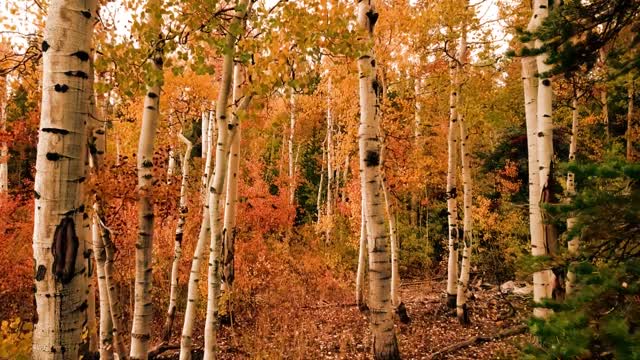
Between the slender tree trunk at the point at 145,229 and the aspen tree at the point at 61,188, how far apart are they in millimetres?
1743

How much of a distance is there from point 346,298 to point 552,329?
11.6m

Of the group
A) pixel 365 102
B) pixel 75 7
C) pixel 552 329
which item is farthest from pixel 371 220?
pixel 75 7

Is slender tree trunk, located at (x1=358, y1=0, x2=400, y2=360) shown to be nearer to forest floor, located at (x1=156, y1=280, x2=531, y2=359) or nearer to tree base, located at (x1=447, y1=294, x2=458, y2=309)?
forest floor, located at (x1=156, y1=280, x2=531, y2=359)

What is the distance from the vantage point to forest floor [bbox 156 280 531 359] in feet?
24.3

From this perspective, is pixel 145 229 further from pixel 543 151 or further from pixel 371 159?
pixel 543 151

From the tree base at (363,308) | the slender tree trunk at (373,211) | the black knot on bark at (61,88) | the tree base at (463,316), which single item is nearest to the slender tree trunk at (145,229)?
the black knot on bark at (61,88)

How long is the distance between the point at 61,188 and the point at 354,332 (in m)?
8.04

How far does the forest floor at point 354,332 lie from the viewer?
742 centimetres

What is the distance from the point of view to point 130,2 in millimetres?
4117

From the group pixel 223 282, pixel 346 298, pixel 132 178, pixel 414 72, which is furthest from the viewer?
pixel 346 298

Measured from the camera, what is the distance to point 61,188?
6.40 feet

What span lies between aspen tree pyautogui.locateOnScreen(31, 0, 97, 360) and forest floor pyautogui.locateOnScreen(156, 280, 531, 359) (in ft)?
18.2

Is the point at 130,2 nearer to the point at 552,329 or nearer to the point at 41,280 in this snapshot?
the point at 41,280

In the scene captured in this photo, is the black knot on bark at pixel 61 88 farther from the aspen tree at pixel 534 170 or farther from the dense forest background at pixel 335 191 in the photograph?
the aspen tree at pixel 534 170
